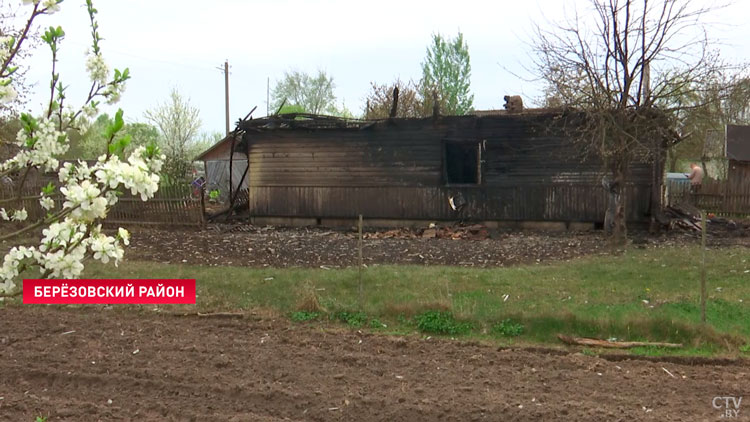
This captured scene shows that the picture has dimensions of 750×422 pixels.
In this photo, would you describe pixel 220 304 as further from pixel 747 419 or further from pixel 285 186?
pixel 285 186

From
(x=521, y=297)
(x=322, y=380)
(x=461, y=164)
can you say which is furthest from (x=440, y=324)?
(x=461, y=164)

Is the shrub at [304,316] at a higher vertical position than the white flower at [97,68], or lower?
lower

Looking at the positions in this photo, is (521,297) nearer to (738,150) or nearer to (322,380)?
(322,380)

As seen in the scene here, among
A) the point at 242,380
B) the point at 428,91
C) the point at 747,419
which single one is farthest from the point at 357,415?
the point at 428,91

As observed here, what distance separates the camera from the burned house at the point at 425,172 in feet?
52.0

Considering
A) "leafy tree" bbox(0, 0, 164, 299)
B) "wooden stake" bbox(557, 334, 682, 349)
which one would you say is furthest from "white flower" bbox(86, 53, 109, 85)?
"wooden stake" bbox(557, 334, 682, 349)

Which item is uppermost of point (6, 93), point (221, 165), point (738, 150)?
point (738, 150)

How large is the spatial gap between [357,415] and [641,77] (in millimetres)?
10417

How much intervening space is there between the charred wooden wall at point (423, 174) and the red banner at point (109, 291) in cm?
875

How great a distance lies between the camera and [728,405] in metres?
4.91

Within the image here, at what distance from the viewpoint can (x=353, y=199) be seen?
17.8 meters

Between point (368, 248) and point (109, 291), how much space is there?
5910mm

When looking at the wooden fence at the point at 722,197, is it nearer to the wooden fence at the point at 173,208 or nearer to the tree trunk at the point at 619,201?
the tree trunk at the point at 619,201

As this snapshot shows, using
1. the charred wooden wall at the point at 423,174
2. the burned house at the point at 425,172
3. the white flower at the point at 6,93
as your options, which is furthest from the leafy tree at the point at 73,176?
the charred wooden wall at the point at 423,174
